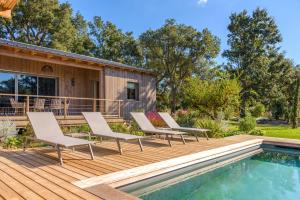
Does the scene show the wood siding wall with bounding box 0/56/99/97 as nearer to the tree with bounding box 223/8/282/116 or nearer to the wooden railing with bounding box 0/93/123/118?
the wooden railing with bounding box 0/93/123/118

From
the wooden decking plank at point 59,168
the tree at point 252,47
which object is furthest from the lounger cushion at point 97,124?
the tree at point 252,47

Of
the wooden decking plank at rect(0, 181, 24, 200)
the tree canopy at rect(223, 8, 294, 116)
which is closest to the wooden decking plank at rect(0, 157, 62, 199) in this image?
the wooden decking plank at rect(0, 181, 24, 200)

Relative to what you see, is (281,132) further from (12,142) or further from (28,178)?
(28,178)

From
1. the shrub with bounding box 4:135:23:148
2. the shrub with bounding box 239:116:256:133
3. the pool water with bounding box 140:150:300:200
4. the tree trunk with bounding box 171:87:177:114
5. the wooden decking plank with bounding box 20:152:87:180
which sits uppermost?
the tree trunk with bounding box 171:87:177:114

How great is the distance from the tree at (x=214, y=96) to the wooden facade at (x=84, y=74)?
147 inches

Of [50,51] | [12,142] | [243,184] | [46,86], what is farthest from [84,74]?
[243,184]

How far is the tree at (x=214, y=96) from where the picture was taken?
46.5 feet

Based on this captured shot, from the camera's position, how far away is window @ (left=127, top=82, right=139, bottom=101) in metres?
17.3

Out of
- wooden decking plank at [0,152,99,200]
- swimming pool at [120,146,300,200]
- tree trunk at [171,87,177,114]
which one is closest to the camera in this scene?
wooden decking plank at [0,152,99,200]

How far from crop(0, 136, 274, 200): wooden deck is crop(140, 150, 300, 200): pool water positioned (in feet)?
2.66

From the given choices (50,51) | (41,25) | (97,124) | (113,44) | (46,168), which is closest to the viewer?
(46,168)

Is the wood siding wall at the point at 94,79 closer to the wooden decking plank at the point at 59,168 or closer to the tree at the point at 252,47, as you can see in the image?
the wooden decking plank at the point at 59,168

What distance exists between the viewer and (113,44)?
3052cm

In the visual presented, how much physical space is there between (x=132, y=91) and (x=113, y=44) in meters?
14.3
